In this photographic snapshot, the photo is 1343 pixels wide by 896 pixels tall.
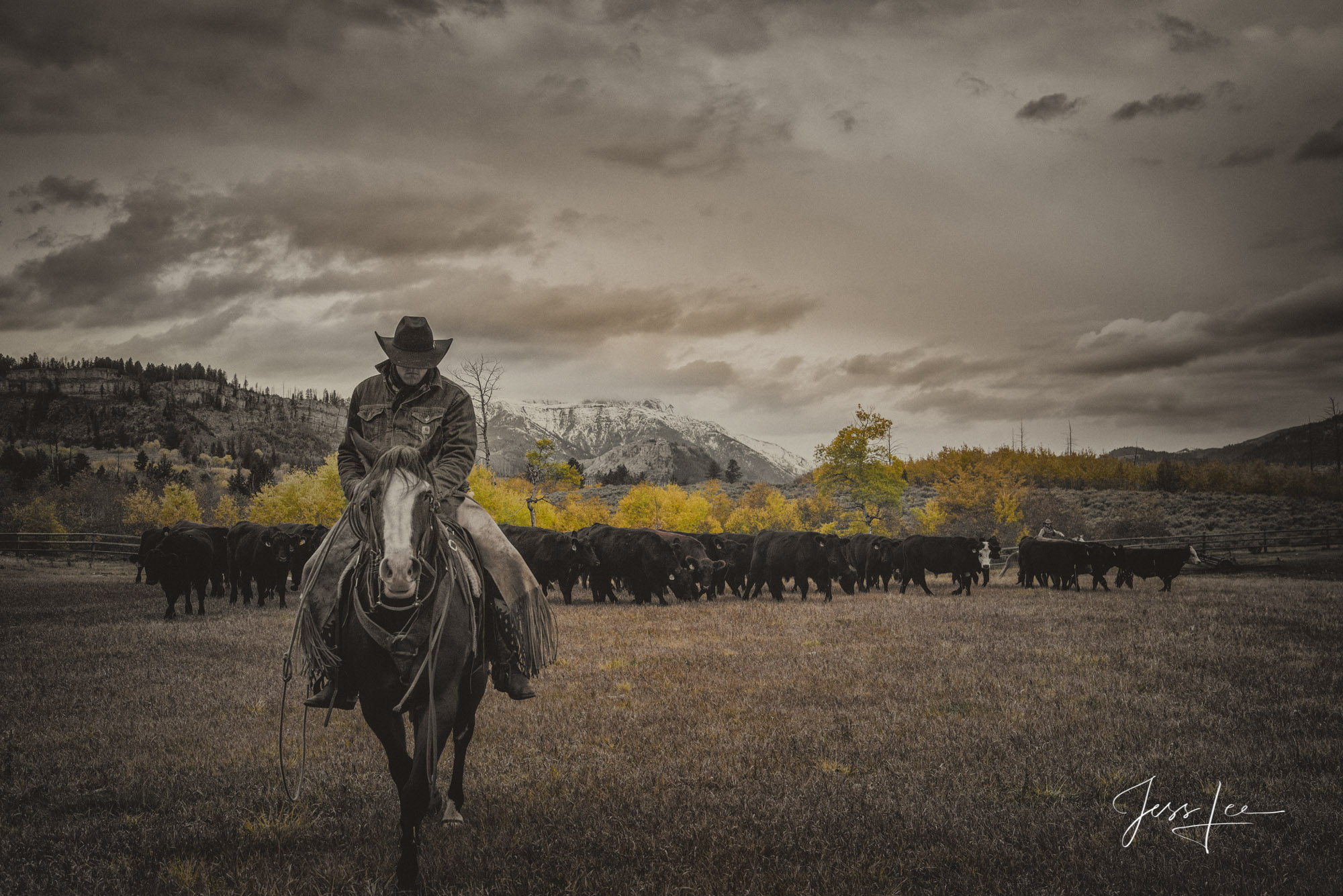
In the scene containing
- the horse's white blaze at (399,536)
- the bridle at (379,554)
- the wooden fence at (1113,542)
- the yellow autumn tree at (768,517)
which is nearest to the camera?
the horse's white blaze at (399,536)

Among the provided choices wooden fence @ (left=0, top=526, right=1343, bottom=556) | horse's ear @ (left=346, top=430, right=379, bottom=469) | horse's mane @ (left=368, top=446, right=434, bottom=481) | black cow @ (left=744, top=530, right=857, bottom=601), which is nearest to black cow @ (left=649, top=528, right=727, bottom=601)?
black cow @ (left=744, top=530, right=857, bottom=601)

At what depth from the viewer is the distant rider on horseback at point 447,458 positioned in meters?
5.19

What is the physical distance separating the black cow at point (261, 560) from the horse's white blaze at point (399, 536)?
2001 centimetres

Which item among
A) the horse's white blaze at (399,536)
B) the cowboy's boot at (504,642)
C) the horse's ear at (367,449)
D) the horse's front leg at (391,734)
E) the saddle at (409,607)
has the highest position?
the horse's ear at (367,449)

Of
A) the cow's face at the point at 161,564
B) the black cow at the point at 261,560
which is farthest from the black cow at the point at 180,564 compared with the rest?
the black cow at the point at 261,560

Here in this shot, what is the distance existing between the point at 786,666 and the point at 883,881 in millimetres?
6850

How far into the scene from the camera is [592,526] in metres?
26.5

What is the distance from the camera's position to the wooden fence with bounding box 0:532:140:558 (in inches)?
1847

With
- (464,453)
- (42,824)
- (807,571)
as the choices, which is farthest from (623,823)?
(807,571)

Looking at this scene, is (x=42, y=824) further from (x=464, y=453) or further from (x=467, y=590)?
(x=464, y=453)

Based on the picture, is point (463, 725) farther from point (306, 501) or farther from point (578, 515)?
point (578, 515)

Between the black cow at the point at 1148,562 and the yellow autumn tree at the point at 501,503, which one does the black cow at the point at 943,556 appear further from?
the yellow autumn tree at the point at 501,503

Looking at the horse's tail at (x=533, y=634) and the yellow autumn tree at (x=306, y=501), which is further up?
the yellow autumn tree at (x=306, y=501)
